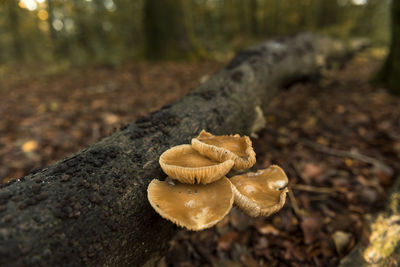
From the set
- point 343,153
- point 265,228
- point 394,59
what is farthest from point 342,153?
point 394,59

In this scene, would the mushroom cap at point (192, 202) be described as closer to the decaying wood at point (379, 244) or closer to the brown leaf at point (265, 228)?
the brown leaf at point (265, 228)

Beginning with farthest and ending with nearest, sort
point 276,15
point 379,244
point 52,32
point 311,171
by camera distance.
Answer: point 276,15
point 52,32
point 311,171
point 379,244

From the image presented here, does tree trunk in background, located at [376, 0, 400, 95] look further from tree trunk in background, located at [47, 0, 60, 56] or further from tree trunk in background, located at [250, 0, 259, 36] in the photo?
tree trunk in background, located at [250, 0, 259, 36]

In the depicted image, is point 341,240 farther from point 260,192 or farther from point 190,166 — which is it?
point 190,166

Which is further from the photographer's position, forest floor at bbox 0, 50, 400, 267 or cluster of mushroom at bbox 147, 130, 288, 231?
forest floor at bbox 0, 50, 400, 267

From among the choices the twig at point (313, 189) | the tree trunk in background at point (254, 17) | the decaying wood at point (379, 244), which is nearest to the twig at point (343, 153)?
the twig at point (313, 189)

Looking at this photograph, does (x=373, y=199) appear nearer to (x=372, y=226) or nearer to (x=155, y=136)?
(x=372, y=226)

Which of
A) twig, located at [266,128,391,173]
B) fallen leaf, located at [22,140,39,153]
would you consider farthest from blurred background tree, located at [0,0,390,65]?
twig, located at [266,128,391,173]
